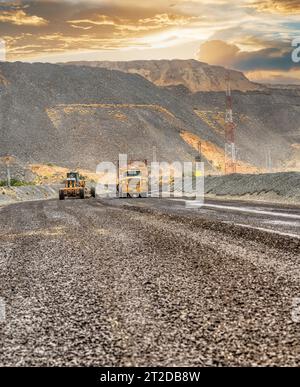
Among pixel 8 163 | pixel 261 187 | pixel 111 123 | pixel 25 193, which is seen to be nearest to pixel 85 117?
pixel 111 123

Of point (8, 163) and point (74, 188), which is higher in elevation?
point (8, 163)

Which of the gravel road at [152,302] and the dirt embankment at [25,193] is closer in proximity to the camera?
the gravel road at [152,302]

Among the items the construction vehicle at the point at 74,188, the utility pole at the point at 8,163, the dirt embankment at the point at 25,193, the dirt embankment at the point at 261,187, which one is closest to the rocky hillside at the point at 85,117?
the utility pole at the point at 8,163

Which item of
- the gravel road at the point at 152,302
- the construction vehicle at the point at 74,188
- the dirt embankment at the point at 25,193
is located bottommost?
the dirt embankment at the point at 25,193

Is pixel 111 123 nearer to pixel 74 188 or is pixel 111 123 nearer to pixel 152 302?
pixel 74 188

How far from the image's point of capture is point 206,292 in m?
6.05

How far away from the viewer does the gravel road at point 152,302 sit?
4066 millimetres

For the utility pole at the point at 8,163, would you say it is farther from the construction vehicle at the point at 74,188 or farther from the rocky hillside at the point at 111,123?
the rocky hillside at the point at 111,123

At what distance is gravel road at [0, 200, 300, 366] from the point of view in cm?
407

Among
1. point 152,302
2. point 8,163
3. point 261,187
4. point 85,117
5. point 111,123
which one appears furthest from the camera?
point 85,117

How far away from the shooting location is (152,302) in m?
5.66

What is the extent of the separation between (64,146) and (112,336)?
111515 millimetres

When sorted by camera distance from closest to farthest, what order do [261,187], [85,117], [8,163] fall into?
[261,187], [8,163], [85,117]

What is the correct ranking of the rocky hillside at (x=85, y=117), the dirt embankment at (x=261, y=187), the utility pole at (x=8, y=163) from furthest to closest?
the rocky hillside at (x=85, y=117) → the utility pole at (x=8, y=163) → the dirt embankment at (x=261, y=187)
